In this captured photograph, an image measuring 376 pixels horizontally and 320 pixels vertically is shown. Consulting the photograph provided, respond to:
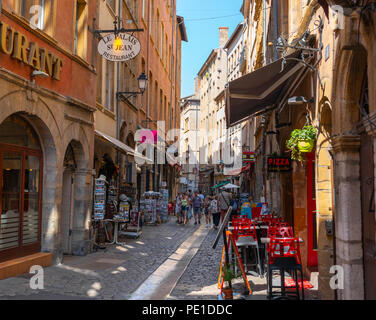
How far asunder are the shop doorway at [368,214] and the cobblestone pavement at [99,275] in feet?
11.6

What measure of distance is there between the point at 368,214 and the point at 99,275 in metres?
5.08

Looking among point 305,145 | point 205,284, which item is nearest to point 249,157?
point 205,284

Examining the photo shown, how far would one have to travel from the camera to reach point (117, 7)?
15.4 meters

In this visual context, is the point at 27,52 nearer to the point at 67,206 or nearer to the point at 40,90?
the point at 40,90

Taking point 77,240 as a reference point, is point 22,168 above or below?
above

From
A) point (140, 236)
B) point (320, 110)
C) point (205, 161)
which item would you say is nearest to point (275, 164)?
point (320, 110)

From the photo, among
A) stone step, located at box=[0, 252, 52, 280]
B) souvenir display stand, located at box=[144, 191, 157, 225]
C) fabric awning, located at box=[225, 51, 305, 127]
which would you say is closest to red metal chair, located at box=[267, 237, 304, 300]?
fabric awning, located at box=[225, 51, 305, 127]

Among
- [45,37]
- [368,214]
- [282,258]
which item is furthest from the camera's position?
[45,37]

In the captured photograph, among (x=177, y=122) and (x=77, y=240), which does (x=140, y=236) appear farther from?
(x=177, y=122)

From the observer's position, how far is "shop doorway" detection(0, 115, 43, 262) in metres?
7.77

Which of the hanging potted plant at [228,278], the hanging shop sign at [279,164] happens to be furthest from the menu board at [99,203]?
the hanging potted plant at [228,278]

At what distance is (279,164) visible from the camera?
9820 mm

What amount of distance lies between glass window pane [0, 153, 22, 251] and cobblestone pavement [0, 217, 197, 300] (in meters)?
0.81

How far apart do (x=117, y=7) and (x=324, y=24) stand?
10795mm
